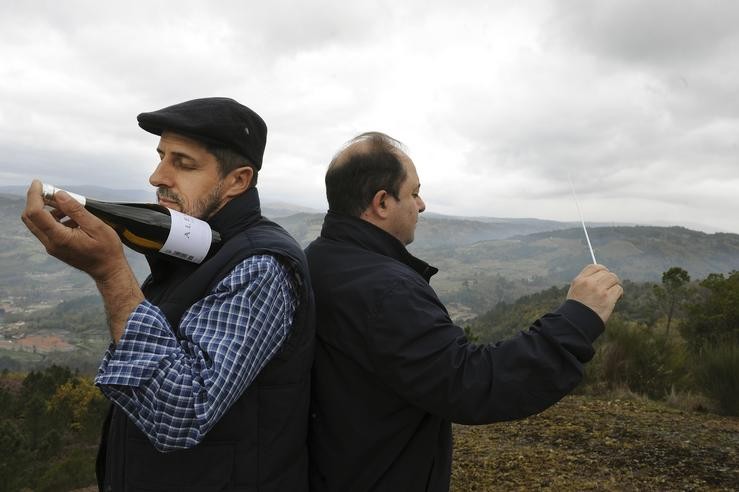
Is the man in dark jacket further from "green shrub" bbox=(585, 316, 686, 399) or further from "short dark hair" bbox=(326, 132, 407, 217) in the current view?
"green shrub" bbox=(585, 316, 686, 399)

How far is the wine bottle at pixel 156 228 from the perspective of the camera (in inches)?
60.4

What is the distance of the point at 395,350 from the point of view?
162 cm

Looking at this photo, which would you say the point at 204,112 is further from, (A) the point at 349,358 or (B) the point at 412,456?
(B) the point at 412,456


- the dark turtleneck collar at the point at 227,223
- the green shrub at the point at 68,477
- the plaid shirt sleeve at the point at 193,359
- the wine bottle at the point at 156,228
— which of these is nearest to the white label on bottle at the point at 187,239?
the wine bottle at the point at 156,228

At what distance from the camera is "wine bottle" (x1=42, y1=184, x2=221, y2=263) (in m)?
1.53

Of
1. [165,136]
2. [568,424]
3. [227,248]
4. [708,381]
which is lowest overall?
[568,424]

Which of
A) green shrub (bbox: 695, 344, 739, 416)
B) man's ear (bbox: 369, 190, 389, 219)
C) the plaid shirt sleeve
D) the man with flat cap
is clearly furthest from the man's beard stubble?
green shrub (bbox: 695, 344, 739, 416)

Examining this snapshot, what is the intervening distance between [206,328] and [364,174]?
90cm

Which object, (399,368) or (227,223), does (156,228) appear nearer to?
(227,223)

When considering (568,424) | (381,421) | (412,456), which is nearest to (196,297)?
(381,421)

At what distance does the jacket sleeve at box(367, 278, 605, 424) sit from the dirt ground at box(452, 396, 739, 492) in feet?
9.75

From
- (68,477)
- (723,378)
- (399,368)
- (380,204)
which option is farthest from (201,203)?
(68,477)

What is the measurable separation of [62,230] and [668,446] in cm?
533

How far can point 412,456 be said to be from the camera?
182cm
